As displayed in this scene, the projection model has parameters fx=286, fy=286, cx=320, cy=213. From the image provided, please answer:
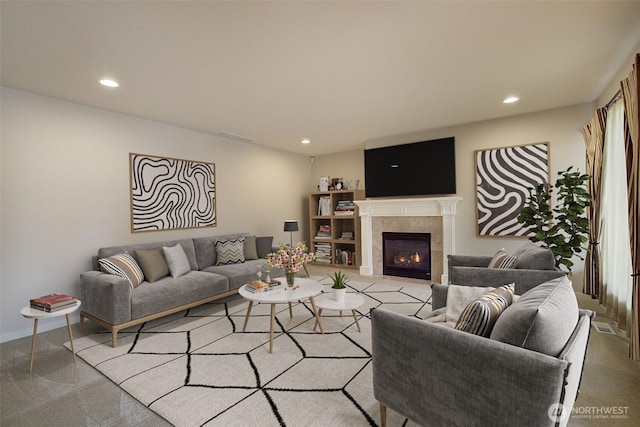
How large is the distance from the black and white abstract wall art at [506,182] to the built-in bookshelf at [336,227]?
7.31 feet

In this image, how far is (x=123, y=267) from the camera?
9.93 feet

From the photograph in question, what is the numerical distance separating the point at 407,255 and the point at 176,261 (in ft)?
12.0

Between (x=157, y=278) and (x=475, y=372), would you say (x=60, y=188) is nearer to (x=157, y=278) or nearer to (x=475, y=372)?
(x=157, y=278)

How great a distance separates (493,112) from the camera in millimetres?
3932

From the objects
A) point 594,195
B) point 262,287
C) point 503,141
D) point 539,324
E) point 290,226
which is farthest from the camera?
point 290,226

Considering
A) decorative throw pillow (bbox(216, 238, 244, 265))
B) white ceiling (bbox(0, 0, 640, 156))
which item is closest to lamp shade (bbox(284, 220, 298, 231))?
decorative throw pillow (bbox(216, 238, 244, 265))

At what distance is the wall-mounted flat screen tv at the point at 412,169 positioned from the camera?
4598mm

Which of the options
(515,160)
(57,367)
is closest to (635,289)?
(515,160)

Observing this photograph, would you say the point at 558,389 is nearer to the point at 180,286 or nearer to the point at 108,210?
the point at 180,286

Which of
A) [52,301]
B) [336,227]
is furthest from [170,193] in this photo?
[336,227]

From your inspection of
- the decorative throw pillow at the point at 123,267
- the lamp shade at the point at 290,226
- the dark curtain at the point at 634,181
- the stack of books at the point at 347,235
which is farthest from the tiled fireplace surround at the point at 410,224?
the decorative throw pillow at the point at 123,267

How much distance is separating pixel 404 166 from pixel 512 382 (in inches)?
167

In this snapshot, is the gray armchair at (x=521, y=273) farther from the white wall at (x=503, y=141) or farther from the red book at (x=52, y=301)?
the red book at (x=52, y=301)

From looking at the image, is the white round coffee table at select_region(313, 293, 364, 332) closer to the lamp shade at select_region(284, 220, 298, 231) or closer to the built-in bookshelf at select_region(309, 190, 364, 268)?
the lamp shade at select_region(284, 220, 298, 231)
